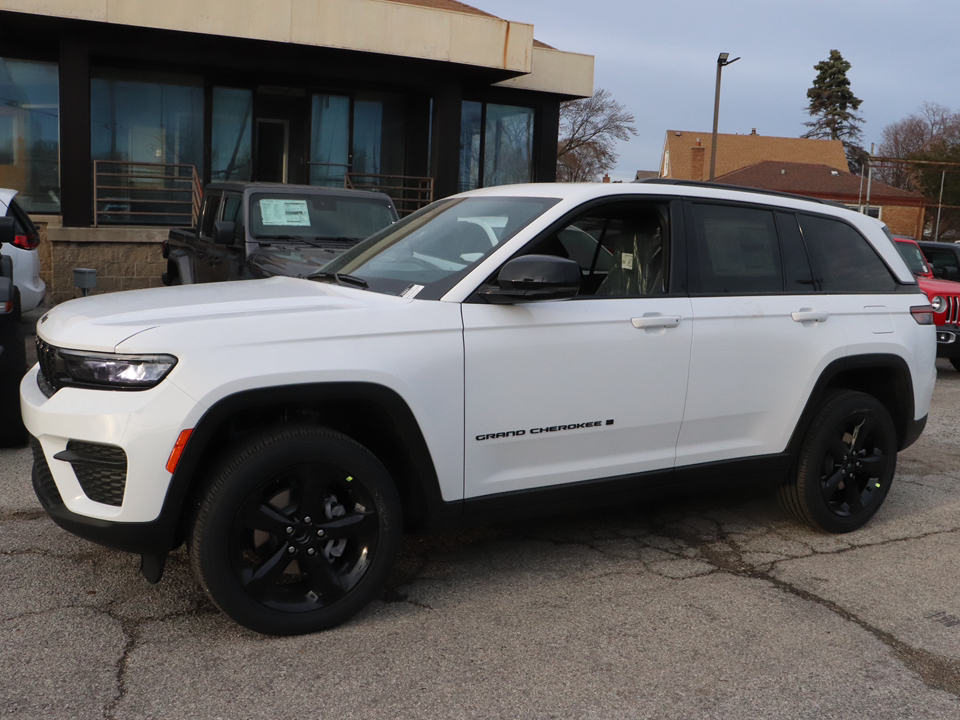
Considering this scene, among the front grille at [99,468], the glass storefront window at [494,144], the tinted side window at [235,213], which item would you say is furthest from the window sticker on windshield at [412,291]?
Answer: the glass storefront window at [494,144]

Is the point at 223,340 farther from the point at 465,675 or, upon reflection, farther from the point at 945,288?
the point at 945,288

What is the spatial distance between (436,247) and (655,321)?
1.03 metres

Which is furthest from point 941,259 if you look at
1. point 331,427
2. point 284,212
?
point 331,427

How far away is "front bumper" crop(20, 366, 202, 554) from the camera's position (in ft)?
10.6

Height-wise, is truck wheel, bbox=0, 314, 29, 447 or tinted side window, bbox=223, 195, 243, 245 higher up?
tinted side window, bbox=223, 195, 243, 245

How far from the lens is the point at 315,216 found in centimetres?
945

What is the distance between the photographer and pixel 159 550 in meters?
3.39

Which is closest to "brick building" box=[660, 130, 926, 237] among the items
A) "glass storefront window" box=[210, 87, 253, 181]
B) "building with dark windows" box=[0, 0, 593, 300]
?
"building with dark windows" box=[0, 0, 593, 300]

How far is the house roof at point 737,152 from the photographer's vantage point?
65.4 meters

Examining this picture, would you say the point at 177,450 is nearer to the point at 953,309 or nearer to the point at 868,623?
the point at 868,623

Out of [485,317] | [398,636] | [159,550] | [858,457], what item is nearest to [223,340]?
[159,550]

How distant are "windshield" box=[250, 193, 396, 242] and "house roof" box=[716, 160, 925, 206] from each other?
50.6 m

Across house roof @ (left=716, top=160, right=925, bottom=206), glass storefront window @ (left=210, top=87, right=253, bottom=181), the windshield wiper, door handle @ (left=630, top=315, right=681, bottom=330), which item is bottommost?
door handle @ (left=630, top=315, right=681, bottom=330)

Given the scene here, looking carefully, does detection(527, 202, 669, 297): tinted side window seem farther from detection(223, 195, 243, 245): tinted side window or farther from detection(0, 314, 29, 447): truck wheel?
detection(223, 195, 243, 245): tinted side window
